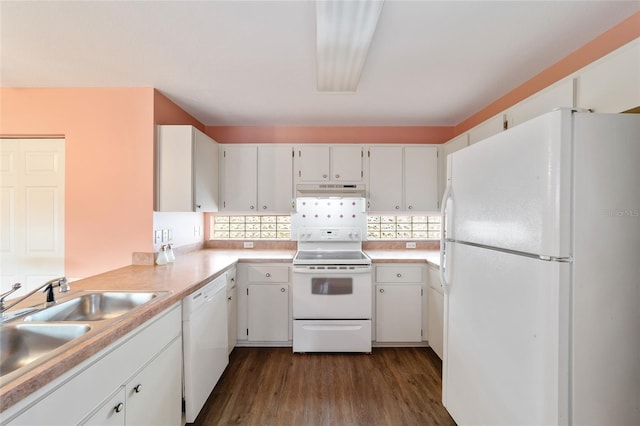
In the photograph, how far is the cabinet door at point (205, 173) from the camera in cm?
243

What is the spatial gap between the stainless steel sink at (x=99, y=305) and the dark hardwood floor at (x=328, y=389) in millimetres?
928

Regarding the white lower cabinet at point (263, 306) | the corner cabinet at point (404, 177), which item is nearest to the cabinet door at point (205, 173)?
the white lower cabinet at point (263, 306)

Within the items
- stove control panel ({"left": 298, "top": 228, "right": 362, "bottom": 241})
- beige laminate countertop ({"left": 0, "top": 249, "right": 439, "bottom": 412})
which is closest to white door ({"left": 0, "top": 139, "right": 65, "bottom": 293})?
beige laminate countertop ({"left": 0, "top": 249, "right": 439, "bottom": 412})

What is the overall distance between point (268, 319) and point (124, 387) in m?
1.65

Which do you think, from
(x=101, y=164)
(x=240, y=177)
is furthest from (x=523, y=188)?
(x=101, y=164)

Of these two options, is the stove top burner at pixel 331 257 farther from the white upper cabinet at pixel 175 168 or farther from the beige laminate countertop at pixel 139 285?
the white upper cabinet at pixel 175 168

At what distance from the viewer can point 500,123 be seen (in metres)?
2.12

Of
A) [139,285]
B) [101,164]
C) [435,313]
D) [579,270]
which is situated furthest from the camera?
[435,313]

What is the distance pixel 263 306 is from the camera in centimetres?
270

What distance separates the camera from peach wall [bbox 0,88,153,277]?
2.23 meters

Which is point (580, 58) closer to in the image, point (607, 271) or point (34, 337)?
point (607, 271)

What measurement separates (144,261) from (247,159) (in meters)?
1.43

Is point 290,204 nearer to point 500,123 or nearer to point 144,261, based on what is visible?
point 144,261

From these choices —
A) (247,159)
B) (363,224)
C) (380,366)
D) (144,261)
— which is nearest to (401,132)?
(363,224)
